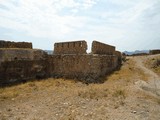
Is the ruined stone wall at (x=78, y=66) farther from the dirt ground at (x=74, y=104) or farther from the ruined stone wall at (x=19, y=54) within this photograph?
the dirt ground at (x=74, y=104)

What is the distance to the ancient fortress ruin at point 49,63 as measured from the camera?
42.4 feet

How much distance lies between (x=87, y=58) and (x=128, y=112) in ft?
22.3

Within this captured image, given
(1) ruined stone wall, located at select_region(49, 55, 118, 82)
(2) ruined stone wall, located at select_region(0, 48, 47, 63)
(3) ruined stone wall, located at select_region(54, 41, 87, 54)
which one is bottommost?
(1) ruined stone wall, located at select_region(49, 55, 118, 82)

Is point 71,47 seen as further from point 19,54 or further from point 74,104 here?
point 74,104

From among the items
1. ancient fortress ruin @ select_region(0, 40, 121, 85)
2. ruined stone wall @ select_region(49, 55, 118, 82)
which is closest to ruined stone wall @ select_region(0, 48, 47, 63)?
ancient fortress ruin @ select_region(0, 40, 121, 85)

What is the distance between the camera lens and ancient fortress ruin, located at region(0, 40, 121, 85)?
1294cm

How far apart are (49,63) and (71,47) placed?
208 centimetres

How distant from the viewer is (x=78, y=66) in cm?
1459

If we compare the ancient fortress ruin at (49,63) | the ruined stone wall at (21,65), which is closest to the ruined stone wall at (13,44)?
the ancient fortress ruin at (49,63)

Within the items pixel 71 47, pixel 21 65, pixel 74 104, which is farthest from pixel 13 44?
pixel 74 104

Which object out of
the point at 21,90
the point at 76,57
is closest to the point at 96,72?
the point at 76,57

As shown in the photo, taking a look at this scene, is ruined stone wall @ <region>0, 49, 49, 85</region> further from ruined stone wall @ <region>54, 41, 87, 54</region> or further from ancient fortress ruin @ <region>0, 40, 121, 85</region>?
ruined stone wall @ <region>54, 41, 87, 54</region>

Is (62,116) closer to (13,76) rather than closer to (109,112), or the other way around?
(109,112)

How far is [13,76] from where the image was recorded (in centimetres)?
1304
